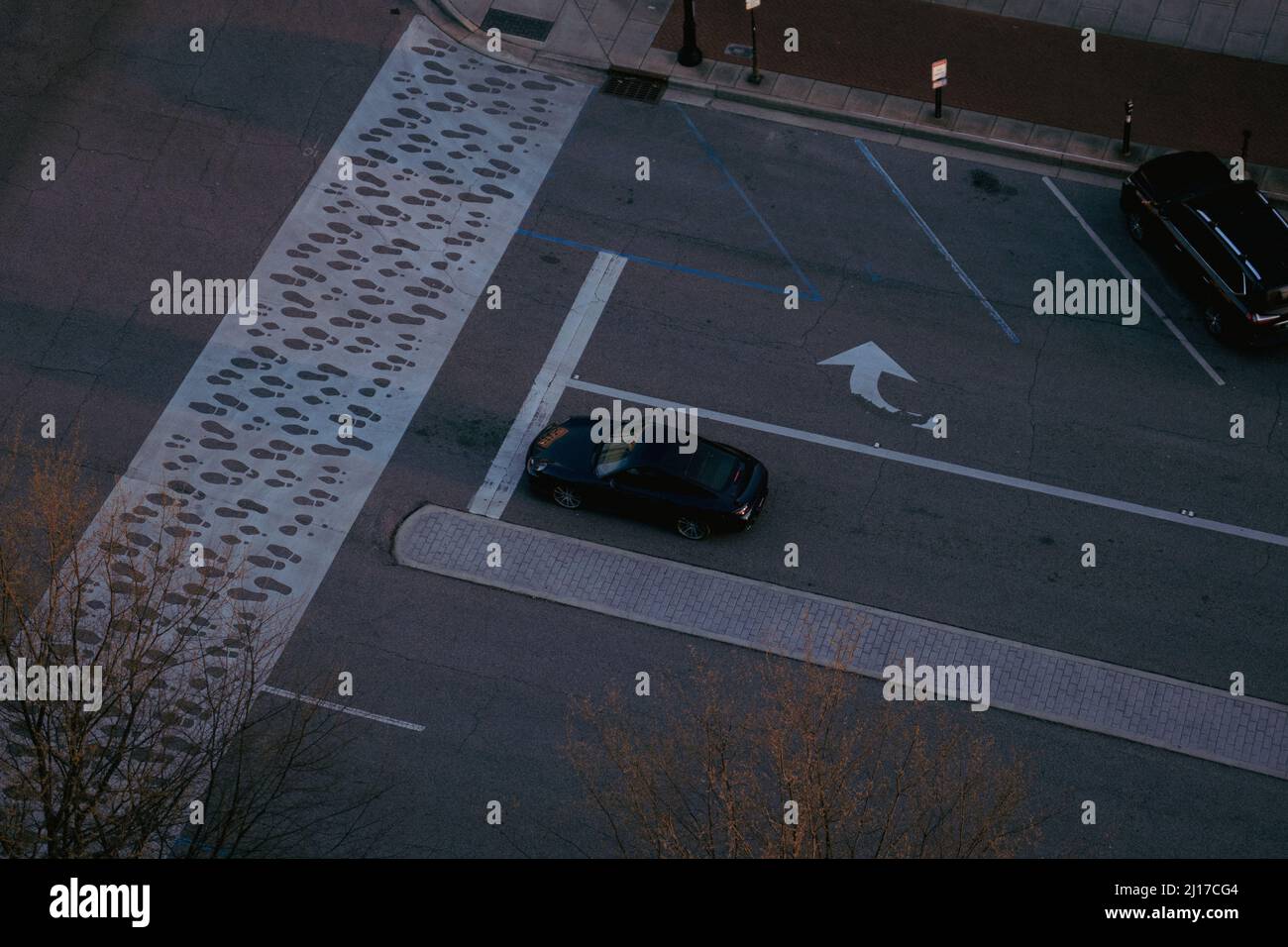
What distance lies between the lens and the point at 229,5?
32.8 metres

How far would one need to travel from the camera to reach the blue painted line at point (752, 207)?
2852 cm

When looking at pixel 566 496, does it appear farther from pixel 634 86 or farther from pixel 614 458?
pixel 634 86

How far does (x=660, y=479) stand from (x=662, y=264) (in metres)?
5.44

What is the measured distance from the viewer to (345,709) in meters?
23.8

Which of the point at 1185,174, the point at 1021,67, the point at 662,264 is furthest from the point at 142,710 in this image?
the point at 1021,67

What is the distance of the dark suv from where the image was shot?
26578 mm

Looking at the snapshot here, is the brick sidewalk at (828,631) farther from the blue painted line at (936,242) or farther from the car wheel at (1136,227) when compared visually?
the car wheel at (1136,227)

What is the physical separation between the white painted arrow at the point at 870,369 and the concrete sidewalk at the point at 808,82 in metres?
5.23

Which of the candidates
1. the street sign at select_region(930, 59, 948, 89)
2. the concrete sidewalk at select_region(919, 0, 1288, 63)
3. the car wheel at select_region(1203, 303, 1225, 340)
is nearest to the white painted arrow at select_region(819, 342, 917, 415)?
the car wheel at select_region(1203, 303, 1225, 340)

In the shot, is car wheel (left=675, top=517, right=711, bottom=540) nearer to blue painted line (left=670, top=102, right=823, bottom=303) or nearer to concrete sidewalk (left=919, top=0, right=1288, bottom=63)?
blue painted line (left=670, top=102, right=823, bottom=303)

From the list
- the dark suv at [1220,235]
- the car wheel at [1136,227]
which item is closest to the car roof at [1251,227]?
the dark suv at [1220,235]

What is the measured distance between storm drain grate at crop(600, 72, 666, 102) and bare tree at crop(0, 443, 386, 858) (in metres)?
12.1

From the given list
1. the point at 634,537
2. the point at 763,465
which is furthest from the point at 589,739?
the point at 763,465

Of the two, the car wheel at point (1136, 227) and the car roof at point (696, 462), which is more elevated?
the car wheel at point (1136, 227)
